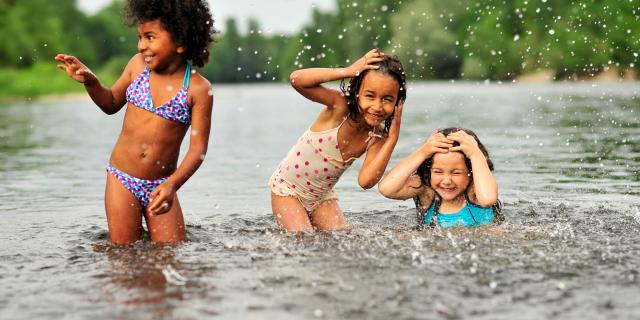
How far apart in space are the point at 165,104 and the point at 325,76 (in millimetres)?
987

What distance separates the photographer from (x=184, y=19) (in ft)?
17.2

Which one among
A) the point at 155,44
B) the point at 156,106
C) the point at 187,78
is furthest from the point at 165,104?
the point at 155,44

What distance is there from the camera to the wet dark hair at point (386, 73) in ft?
17.6

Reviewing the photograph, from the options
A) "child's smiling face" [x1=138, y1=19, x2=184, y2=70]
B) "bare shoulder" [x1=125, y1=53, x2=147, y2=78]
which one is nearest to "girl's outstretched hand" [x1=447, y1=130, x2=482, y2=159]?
"child's smiling face" [x1=138, y1=19, x2=184, y2=70]

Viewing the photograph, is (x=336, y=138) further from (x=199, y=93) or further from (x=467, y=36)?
(x=467, y=36)

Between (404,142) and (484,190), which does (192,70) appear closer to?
(484,190)

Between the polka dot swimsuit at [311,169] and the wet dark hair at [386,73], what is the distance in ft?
0.69

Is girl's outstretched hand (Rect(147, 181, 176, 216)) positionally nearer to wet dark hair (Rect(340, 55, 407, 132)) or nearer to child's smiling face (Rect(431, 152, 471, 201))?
wet dark hair (Rect(340, 55, 407, 132))

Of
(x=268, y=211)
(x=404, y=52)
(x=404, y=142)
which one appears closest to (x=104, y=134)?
(x=404, y=142)

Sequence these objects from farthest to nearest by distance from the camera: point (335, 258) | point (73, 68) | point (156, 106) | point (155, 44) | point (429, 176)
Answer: point (429, 176)
point (156, 106)
point (155, 44)
point (73, 68)
point (335, 258)

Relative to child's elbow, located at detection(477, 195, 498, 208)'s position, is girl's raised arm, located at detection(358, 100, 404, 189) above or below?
above

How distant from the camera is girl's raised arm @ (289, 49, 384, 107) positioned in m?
5.34

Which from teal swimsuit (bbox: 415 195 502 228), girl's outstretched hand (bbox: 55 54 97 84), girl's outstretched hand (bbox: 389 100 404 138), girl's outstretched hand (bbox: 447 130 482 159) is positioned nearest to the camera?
girl's outstretched hand (bbox: 55 54 97 84)

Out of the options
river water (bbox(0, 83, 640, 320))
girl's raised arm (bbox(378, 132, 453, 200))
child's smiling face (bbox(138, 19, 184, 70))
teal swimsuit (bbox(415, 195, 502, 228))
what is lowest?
river water (bbox(0, 83, 640, 320))
